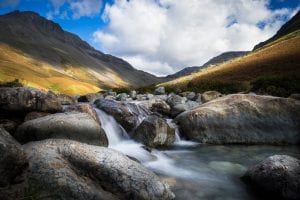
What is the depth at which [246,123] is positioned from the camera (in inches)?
588

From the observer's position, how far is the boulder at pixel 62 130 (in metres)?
Answer: 9.38

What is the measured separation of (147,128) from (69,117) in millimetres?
4739

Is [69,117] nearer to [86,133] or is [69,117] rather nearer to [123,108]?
[86,133]

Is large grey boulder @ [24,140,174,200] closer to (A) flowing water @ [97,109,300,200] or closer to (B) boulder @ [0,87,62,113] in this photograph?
(A) flowing water @ [97,109,300,200]

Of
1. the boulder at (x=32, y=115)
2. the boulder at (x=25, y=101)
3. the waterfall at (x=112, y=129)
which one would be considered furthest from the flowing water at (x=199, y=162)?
the boulder at (x=32, y=115)

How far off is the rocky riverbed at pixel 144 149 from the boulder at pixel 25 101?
4 cm

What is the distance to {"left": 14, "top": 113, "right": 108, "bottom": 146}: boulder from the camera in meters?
9.38

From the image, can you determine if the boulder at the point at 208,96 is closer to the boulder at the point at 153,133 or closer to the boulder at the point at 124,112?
the boulder at the point at 124,112

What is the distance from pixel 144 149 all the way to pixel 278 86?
19.9 metres

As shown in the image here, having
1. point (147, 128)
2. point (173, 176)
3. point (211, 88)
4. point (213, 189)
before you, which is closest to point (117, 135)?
point (147, 128)

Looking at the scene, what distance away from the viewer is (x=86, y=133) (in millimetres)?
9781

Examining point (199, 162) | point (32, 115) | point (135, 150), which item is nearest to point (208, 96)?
point (199, 162)

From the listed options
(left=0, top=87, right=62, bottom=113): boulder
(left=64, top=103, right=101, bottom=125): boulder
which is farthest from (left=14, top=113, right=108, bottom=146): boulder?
(left=64, top=103, right=101, bottom=125): boulder

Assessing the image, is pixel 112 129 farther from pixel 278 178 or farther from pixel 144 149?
pixel 278 178
